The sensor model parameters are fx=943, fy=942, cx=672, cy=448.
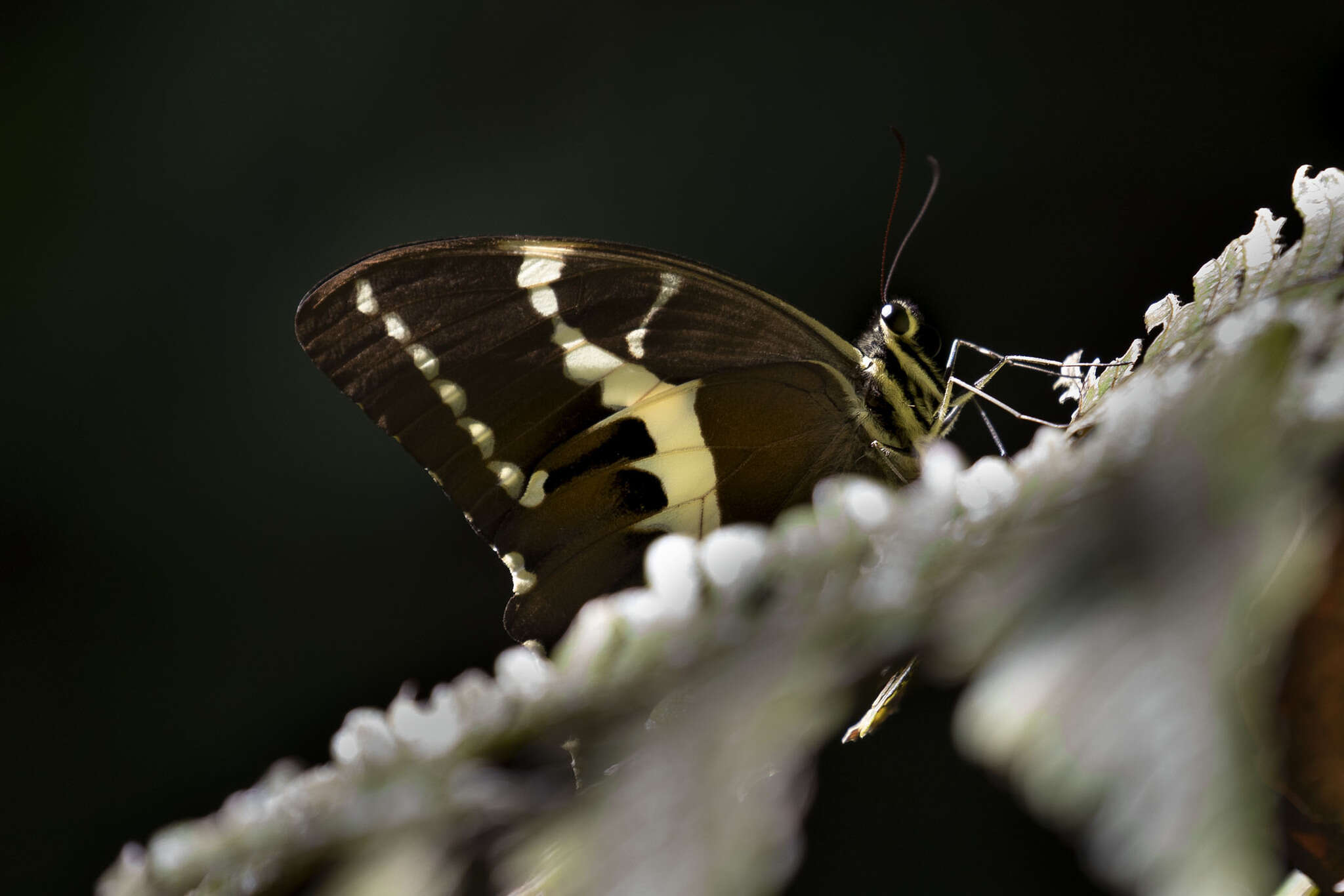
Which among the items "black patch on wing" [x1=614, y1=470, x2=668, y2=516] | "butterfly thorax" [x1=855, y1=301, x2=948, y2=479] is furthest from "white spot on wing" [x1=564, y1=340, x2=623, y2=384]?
"butterfly thorax" [x1=855, y1=301, x2=948, y2=479]

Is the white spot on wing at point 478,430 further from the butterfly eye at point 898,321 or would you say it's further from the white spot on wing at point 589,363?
the butterfly eye at point 898,321

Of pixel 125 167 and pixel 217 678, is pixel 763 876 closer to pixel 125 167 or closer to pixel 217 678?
pixel 217 678

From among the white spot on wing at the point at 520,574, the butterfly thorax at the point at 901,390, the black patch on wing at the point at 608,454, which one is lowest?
the butterfly thorax at the point at 901,390

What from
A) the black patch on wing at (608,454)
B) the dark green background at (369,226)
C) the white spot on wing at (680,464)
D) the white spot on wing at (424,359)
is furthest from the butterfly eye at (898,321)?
the dark green background at (369,226)

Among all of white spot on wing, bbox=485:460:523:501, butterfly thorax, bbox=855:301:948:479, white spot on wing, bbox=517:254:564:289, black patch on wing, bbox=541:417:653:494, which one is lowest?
butterfly thorax, bbox=855:301:948:479

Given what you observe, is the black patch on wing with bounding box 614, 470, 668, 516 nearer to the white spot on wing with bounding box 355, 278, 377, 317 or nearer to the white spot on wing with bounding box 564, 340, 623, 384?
the white spot on wing with bounding box 564, 340, 623, 384

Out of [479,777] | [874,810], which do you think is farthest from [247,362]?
[479,777]
